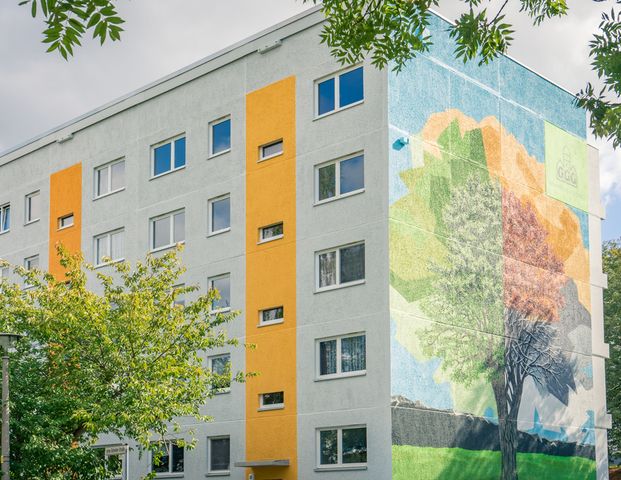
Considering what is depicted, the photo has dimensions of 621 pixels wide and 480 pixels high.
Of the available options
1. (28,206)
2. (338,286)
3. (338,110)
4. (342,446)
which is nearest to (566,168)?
(338,110)

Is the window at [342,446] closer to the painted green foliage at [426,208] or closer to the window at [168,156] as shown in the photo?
the painted green foliage at [426,208]

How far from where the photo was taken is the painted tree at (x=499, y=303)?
32250 mm

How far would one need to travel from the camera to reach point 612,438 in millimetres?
54812

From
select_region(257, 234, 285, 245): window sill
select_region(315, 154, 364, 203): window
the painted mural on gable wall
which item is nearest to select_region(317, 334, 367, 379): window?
the painted mural on gable wall

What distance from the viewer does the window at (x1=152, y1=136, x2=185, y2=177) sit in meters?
37.8

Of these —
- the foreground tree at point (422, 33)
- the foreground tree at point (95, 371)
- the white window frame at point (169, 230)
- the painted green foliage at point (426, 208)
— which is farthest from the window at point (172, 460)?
the foreground tree at point (422, 33)

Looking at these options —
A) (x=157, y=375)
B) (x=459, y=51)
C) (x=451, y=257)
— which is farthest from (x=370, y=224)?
(x=459, y=51)

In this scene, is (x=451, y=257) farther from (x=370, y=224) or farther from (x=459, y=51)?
(x=459, y=51)

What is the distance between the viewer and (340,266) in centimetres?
3167

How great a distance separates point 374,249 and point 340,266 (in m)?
1.44

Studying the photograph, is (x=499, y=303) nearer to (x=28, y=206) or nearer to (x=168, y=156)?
(x=168, y=156)

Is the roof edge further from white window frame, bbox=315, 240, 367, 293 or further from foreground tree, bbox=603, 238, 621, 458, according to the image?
foreground tree, bbox=603, 238, 621, 458

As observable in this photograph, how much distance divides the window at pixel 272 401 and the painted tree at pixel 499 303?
14.9 ft

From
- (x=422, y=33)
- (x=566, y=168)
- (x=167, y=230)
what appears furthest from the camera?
(x=566, y=168)
